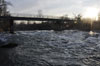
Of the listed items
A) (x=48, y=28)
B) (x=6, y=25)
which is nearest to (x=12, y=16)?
(x=6, y=25)

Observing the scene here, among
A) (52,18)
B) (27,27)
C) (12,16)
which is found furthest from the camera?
(27,27)

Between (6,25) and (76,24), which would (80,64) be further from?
(76,24)

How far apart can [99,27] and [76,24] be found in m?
20.3

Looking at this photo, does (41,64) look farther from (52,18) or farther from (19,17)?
(52,18)

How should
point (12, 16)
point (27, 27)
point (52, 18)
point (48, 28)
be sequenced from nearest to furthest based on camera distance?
point (12, 16) < point (52, 18) < point (48, 28) < point (27, 27)

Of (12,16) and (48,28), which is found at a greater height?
(12,16)

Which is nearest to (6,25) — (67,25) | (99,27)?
(67,25)

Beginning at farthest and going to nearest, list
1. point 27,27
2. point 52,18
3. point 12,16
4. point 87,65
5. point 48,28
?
point 27,27 < point 48,28 < point 52,18 < point 12,16 < point 87,65

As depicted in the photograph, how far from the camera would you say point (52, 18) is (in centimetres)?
7412

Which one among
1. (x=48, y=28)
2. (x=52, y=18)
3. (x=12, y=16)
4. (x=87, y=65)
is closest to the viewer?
(x=87, y=65)

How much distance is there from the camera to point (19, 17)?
61438 mm

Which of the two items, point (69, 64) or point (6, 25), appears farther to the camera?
point (6, 25)

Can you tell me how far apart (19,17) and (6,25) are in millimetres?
20363

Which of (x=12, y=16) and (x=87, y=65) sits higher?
(x=12, y=16)
